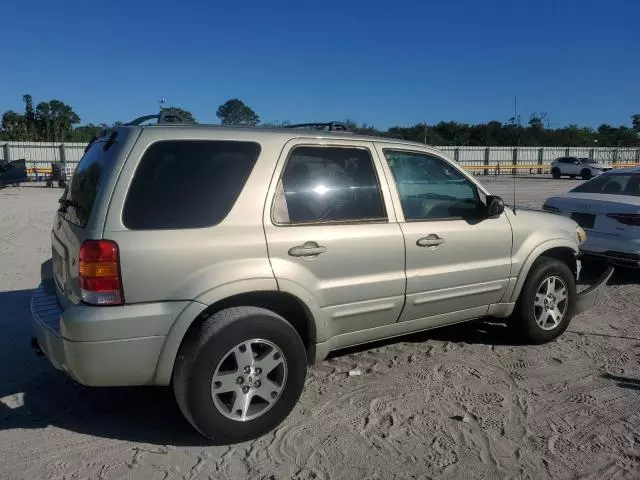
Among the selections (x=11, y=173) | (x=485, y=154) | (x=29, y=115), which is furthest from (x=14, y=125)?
(x=485, y=154)

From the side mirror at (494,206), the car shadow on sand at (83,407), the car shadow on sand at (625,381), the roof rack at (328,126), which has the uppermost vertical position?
the roof rack at (328,126)

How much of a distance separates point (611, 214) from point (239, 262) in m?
5.54

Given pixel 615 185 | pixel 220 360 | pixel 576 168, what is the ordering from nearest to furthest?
pixel 220 360 < pixel 615 185 < pixel 576 168

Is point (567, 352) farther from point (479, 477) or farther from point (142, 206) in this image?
point (142, 206)

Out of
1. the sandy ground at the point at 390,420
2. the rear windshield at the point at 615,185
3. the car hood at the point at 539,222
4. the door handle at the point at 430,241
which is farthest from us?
the rear windshield at the point at 615,185

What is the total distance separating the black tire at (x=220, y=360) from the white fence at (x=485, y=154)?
1334 inches

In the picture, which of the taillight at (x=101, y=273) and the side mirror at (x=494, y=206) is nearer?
the taillight at (x=101, y=273)

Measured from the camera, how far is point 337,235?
147 inches

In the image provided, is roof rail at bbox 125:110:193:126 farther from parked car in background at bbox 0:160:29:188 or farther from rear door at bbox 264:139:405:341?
parked car in background at bbox 0:160:29:188

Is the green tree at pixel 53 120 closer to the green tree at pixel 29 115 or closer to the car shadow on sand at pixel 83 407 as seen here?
the green tree at pixel 29 115

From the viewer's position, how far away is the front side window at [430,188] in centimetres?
425

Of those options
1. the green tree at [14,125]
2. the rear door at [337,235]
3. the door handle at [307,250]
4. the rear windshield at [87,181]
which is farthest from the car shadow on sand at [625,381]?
the green tree at [14,125]

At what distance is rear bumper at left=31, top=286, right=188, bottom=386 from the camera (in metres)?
3.03

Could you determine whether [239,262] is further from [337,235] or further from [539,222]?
[539,222]
